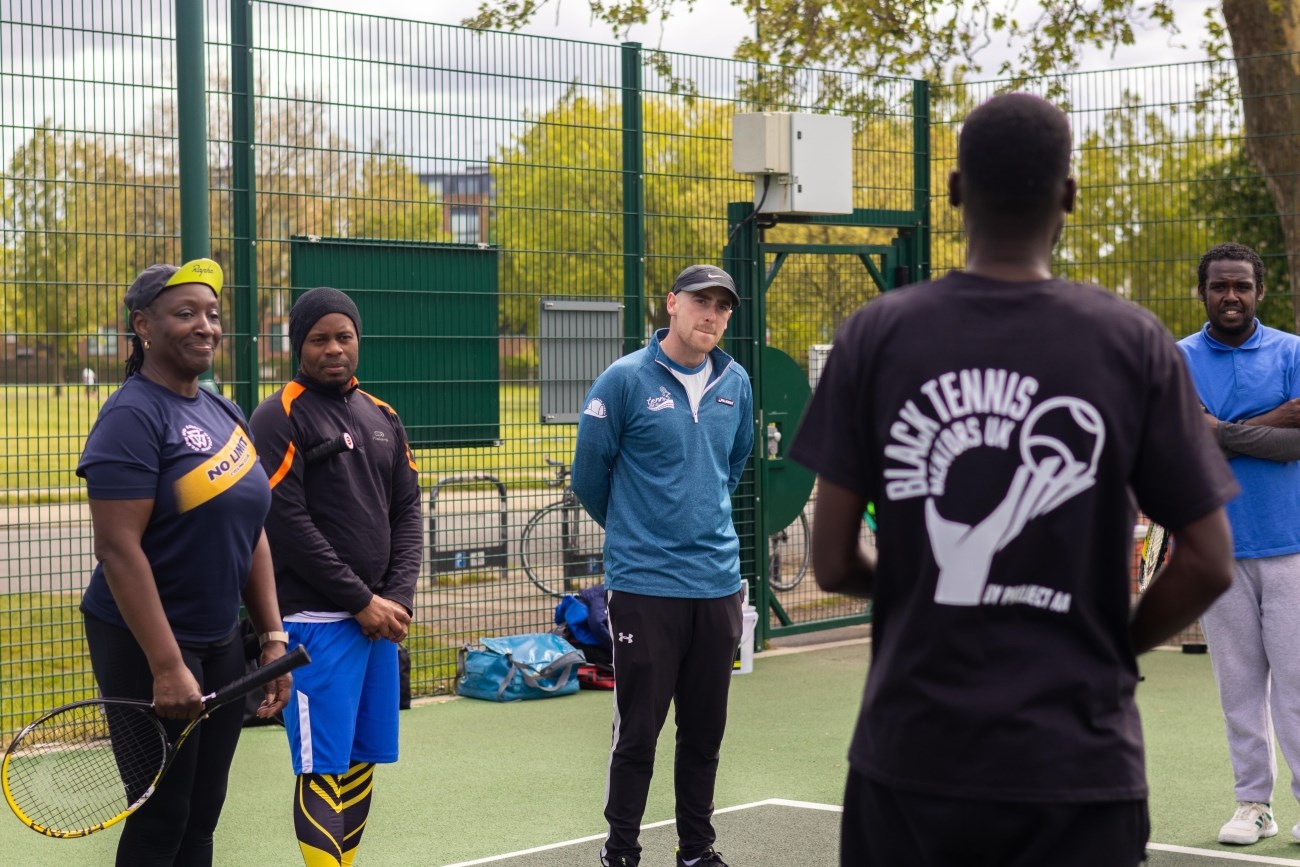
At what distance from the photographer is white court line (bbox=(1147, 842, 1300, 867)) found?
18.4 ft

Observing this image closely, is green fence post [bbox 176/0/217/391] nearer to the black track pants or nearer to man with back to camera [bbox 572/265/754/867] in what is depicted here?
man with back to camera [bbox 572/265/754/867]

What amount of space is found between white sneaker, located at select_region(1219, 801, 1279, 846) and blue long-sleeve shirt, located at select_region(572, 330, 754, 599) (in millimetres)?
2098

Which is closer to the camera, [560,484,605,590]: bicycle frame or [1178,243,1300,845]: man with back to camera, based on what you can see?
[1178,243,1300,845]: man with back to camera

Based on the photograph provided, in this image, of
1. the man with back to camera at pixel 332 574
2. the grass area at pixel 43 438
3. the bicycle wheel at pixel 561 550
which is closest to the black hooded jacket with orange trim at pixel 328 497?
the man with back to camera at pixel 332 574

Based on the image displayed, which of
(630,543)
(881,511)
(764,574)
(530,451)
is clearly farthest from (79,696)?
(881,511)

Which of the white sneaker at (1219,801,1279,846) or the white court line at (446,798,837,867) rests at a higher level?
the white sneaker at (1219,801,1279,846)

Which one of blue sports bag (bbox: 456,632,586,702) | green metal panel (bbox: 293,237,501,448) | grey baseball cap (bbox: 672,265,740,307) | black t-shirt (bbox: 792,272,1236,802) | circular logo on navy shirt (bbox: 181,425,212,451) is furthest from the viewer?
blue sports bag (bbox: 456,632,586,702)

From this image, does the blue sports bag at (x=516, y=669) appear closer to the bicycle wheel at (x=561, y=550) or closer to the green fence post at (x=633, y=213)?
the bicycle wheel at (x=561, y=550)

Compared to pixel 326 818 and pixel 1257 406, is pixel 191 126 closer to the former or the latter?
pixel 326 818

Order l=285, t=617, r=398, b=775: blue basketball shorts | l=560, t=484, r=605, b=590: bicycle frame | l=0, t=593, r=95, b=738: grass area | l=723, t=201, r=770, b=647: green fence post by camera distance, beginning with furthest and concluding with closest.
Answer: l=723, t=201, r=770, b=647: green fence post
l=560, t=484, r=605, b=590: bicycle frame
l=0, t=593, r=95, b=738: grass area
l=285, t=617, r=398, b=775: blue basketball shorts

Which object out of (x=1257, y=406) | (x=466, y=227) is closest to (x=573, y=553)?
(x=466, y=227)

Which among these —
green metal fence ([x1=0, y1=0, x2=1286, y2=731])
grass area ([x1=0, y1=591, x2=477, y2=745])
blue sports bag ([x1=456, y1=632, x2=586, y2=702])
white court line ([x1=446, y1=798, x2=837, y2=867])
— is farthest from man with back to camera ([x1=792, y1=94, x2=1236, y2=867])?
blue sports bag ([x1=456, y1=632, x2=586, y2=702])

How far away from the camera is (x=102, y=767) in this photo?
13.9ft

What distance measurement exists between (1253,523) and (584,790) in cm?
298
